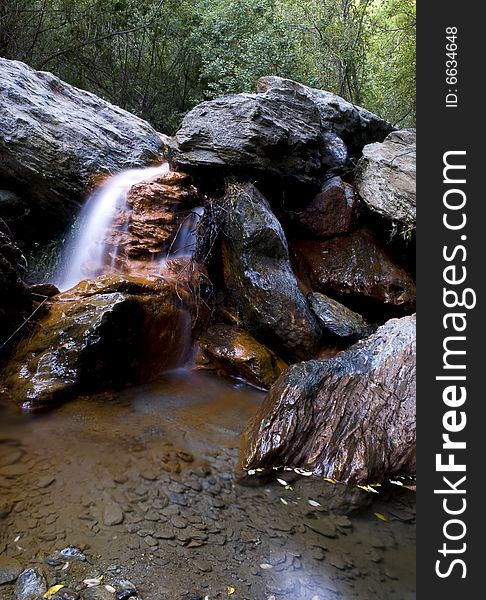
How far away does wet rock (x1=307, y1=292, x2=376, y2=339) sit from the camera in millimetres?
5660

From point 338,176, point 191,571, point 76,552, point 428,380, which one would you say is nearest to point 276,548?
point 191,571

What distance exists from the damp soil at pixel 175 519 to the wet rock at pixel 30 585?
52 millimetres

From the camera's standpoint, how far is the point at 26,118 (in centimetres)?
629

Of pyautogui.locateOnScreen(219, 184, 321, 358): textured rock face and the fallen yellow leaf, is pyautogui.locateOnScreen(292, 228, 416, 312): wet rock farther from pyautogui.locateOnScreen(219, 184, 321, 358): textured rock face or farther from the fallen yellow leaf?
the fallen yellow leaf

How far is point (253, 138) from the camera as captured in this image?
613 cm

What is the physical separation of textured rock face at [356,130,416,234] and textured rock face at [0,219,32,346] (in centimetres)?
496

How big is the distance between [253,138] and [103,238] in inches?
97.8

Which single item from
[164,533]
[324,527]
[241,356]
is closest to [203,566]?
[164,533]

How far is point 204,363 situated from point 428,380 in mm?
3419

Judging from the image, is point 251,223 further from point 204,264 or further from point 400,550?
point 400,550

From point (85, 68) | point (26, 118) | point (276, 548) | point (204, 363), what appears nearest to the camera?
point (276, 548)

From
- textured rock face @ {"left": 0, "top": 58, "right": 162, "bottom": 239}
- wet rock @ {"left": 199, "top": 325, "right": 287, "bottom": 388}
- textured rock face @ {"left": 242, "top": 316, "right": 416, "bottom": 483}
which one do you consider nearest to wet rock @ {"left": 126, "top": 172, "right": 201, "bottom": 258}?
textured rock face @ {"left": 0, "top": 58, "right": 162, "bottom": 239}

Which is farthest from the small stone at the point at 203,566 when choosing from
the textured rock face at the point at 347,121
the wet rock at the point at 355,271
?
the textured rock face at the point at 347,121

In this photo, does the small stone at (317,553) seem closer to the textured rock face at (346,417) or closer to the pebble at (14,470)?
the textured rock face at (346,417)
